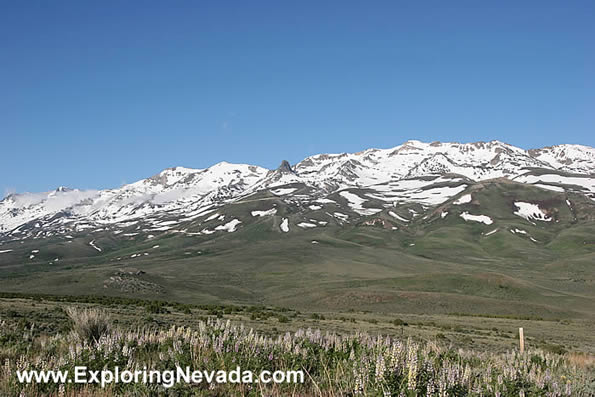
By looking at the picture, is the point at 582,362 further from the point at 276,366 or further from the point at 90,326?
the point at 90,326

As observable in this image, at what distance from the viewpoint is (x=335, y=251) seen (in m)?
166

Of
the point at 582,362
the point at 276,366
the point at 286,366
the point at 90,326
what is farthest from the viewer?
the point at 582,362

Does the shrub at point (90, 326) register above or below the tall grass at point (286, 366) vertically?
above

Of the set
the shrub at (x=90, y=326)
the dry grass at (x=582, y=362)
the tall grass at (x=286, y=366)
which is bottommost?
the dry grass at (x=582, y=362)

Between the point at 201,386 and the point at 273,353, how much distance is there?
8.10 ft

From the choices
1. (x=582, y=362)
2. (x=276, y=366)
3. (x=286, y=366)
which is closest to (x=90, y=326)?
(x=276, y=366)

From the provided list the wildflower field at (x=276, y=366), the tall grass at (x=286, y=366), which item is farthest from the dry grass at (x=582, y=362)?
the tall grass at (x=286, y=366)

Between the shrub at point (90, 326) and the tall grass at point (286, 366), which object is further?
the shrub at point (90, 326)

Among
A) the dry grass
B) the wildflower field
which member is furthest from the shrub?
the dry grass

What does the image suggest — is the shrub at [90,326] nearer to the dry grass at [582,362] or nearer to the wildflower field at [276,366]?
the wildflower field at [276,366]

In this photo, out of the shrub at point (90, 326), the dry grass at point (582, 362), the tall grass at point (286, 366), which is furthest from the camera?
the dry grass at point (582, 362)

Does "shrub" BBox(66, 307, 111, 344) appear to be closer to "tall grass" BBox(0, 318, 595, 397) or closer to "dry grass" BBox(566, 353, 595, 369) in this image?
"tall grass" BBox(0, 318, 595, 397)

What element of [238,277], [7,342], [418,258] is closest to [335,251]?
[418,258]

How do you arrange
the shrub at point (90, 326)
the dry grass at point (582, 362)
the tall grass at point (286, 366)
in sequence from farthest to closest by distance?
the dry grass at point (582, 362), the shrub at point (90, 326), the tall grass at point (286, 366)
